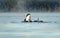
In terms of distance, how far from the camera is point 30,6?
39.0 meters

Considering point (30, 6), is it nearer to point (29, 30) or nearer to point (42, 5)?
point (42, 5)

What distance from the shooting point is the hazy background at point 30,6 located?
38.5 m

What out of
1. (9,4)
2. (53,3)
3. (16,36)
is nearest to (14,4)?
(9,4)

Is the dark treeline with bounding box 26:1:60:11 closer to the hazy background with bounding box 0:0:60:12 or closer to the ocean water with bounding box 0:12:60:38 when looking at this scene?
the hazy background with bounding box 0:0:60:12

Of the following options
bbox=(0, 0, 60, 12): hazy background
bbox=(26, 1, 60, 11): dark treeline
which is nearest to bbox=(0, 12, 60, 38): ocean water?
bbox=(0, 0, 60, 12): hazy background

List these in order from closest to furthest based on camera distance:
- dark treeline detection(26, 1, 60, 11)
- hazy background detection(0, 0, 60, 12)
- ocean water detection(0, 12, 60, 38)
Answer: ocean water detection(0, 12, 60, 38) < hazy background detection(0, 0, 60, 12) < dark treeline detection(26, 1, 60, 11)

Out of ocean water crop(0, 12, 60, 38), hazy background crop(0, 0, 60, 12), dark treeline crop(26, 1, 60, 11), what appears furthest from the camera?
dark treeline crop(26, 1, 60, 11)

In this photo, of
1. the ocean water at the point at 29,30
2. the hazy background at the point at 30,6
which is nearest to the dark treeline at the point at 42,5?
the hazy background at the point at 30,6

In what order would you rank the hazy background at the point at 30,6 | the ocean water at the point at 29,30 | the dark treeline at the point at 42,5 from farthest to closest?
1. the dark treeline at the point at 42,5
2. the hazy background at the point at 30,6
3. the ocean water at the point at 29,30

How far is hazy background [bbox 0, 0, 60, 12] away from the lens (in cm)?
3850

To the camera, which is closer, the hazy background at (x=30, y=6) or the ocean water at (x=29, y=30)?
the ocean water at (x=29, y=30)

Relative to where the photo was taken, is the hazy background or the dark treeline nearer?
the hazy background

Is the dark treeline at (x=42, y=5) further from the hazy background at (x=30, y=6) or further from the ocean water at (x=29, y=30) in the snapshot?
the ocean water at (x=29, y=30)

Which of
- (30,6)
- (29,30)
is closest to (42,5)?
(30,6)
